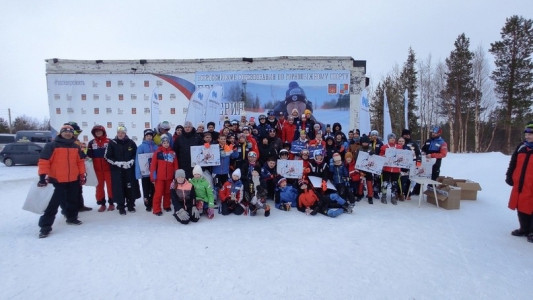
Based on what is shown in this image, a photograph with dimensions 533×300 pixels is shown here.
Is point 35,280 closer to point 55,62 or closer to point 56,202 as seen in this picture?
point 56,202

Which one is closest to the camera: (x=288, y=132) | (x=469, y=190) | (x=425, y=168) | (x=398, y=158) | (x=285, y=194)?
(x=285, y=194)

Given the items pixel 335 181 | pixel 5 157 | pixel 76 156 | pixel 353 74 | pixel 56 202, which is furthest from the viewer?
pixel 5 157

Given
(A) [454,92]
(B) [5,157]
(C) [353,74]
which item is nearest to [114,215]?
(C) [353,74]

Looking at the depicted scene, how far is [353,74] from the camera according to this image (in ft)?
40.4

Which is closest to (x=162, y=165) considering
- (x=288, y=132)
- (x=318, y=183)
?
(x=318, y=183)

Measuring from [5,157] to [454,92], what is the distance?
110 feet

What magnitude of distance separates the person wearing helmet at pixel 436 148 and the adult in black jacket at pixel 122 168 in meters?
7.03

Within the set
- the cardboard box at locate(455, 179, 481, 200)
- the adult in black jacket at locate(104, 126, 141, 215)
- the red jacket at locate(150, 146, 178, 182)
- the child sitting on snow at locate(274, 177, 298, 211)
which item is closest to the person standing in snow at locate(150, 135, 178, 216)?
the red jacket at locate(150, 146, 178, 182)

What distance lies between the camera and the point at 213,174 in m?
6.23

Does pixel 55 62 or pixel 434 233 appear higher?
pixel 55 62

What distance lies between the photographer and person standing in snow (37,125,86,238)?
4.39 metres

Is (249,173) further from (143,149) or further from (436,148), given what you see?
(436,148)

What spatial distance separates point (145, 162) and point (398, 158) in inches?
223

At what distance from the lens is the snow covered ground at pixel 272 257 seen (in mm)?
2902
